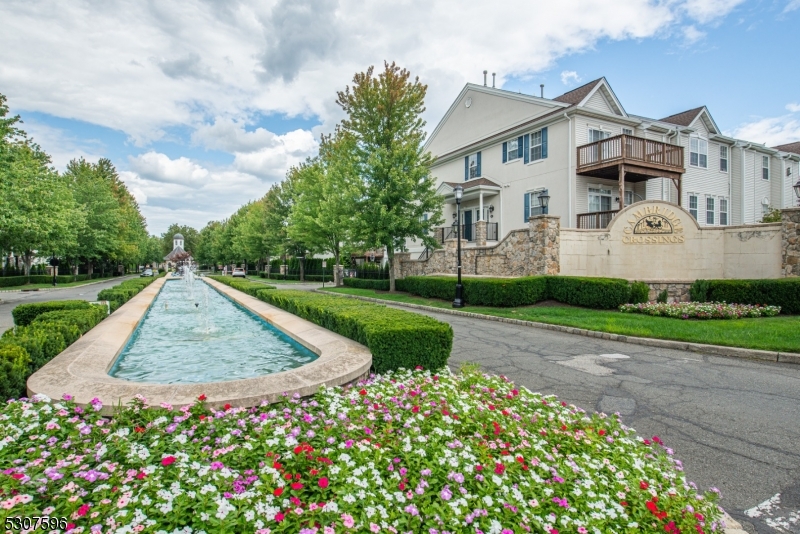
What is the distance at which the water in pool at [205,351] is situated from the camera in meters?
6.35

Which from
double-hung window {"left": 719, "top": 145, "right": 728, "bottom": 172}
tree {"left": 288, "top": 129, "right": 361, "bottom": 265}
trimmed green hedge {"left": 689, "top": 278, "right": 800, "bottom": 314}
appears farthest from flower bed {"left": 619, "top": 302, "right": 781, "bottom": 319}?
double-hung window {"left": 719, "top": 145, "right": 728, "bottom": 172}

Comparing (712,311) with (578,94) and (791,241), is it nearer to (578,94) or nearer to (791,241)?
(791,241)

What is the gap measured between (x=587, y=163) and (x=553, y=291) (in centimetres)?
809

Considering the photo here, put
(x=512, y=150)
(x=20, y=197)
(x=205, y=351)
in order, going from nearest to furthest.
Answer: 1. (x=205, y=351)
2. (x=20, y=197)
3. (x=512, y=150)

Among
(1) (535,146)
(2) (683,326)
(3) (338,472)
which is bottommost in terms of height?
(2) (683,326)

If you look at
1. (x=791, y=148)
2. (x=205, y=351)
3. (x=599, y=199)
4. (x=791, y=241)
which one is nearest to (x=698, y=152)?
(x=599, y=199)

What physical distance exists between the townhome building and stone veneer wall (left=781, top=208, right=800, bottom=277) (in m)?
5.63

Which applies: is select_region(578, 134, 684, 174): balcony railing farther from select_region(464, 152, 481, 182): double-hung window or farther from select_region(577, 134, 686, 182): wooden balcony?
select_region(464, 152, 481, 182): double-hung window

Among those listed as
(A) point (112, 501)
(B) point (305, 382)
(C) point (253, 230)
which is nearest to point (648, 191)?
(B) point (305, 382)

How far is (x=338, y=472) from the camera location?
2557 millimetres

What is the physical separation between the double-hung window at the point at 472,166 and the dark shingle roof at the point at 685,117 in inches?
453

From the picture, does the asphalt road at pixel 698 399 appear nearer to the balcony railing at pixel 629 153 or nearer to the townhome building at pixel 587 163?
the townhome building at pixel 587 163

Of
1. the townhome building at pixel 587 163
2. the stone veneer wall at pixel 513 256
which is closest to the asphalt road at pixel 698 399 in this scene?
→ the stone veneer wall at pixel 513 256

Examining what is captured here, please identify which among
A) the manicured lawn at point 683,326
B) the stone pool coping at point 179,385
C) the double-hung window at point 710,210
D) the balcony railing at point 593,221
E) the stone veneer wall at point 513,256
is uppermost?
the double-hung window at point 710,210
